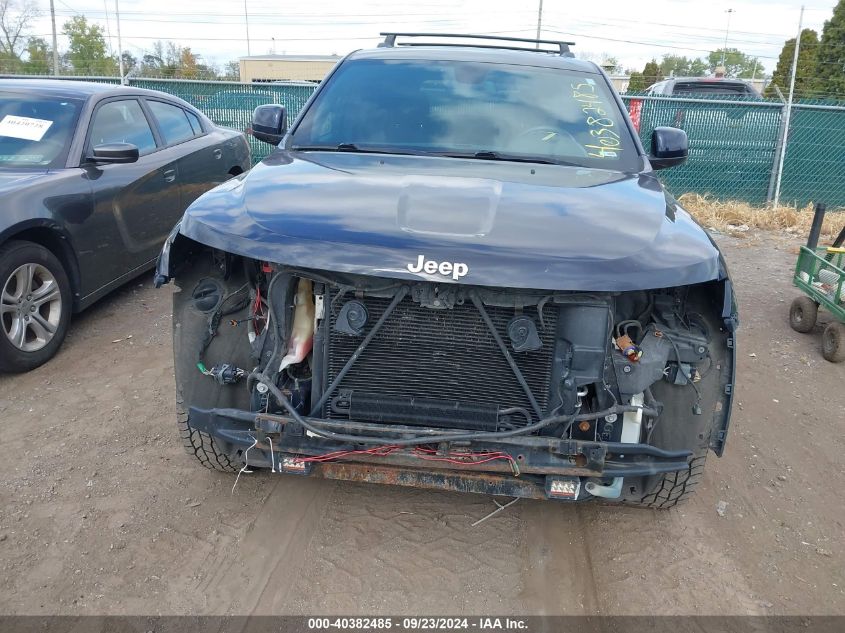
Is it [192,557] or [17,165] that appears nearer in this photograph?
[192,557]

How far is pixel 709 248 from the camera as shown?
2.55 metres

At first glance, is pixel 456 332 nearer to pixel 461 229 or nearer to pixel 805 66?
pixel 461 229

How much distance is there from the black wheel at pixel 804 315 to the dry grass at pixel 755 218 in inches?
152

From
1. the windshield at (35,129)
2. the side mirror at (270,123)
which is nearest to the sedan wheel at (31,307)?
the windshield at (35,129)

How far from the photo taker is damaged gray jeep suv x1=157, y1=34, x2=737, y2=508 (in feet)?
7.84

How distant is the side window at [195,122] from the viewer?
260 inches

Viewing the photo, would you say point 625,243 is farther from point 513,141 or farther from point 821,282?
point 821,282

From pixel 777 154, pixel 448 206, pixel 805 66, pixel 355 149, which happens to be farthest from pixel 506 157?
pixel 805 66

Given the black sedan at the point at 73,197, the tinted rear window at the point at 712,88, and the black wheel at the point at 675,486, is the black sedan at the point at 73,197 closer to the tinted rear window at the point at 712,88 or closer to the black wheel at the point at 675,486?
the black wheel at the point at 675,486

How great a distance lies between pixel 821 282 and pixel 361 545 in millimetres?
4470

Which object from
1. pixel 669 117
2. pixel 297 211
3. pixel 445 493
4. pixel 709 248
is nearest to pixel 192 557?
pixel 445 493

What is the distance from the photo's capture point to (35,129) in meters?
4.81

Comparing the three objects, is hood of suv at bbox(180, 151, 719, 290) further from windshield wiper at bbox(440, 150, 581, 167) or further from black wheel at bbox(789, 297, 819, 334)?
black wheel at bbox(789, 297, 819, 334)

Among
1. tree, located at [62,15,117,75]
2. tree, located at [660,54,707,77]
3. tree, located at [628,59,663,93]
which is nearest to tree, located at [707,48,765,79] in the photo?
tree, located at [660,54,707,77]
